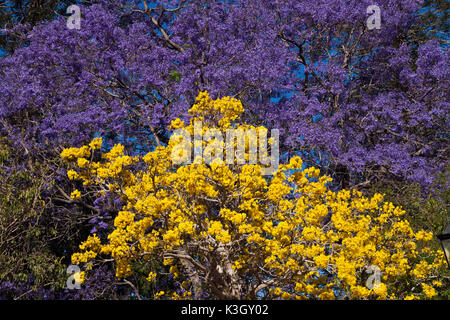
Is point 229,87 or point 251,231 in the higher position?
point 229,87

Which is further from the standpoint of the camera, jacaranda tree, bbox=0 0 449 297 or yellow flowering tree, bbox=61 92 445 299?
jacaranda tree, bbox=0 0 449 297

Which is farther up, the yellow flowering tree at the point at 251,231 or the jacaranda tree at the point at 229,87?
the jacaranda tree at the point at 229,87

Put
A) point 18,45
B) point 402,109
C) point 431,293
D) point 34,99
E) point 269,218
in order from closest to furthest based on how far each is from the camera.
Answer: point 431,293 → point 269,218 → point 34,99 → point 402,109 → point 18,45

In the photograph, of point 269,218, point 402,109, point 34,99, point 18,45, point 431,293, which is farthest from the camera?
point 18,45

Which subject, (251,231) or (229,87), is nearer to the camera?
(251,231)

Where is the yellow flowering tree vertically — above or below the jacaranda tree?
below

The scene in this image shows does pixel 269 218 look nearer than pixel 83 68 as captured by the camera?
Yes

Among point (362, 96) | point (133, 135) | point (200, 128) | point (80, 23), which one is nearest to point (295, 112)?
point (362, 96)

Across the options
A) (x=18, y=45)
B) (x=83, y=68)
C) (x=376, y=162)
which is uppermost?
(x=18, y=45)

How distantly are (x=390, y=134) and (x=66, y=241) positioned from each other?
9538 mm

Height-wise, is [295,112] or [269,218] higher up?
[295,112]

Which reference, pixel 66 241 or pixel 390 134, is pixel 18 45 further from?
pixel 390 134

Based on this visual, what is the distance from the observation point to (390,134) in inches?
516

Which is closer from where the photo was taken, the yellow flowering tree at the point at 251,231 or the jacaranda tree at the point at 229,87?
the yellow flowering tree at the point at 251,231
